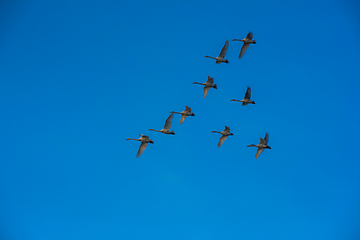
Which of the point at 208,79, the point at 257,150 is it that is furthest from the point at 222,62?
the point at 257,150

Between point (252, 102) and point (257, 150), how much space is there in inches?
298

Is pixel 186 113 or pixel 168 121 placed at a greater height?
pixel 186 113

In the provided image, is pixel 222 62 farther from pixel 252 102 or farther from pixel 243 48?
pixel 252 102

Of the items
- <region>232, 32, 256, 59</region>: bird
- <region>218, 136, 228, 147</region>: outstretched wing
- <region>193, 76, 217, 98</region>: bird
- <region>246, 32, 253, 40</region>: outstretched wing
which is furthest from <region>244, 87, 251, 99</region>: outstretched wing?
<region>246, 32, 253, 40</region>: outstretched wing

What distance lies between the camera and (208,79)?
164ft

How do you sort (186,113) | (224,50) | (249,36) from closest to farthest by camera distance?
A: (224,50)
(249,36)
(186,113)

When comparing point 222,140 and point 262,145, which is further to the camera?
point 262,145

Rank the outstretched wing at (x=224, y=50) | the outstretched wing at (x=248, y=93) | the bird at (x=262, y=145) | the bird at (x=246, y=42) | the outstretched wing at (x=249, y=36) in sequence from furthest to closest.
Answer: the bird at (x=262, y=145) < the outstretched wing at (x=248, y=93) < the bird at (x=246, y=42) < the outstretched wing at (x=249, y=36) < the outstretched wing at (x=224, y=50)

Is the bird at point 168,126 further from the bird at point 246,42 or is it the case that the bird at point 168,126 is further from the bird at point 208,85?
the bird at point 246,42

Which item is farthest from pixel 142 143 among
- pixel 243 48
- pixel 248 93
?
pixel 243 48

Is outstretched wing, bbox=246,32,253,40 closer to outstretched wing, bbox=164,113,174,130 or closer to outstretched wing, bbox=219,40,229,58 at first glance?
outstretched wing, bbox=219,40,229,58

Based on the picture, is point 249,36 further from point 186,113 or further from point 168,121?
point 168,121

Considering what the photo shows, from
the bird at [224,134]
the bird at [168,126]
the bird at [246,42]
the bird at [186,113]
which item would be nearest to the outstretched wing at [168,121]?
the bird at [168,126]

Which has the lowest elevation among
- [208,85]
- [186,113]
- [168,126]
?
[168,126]
